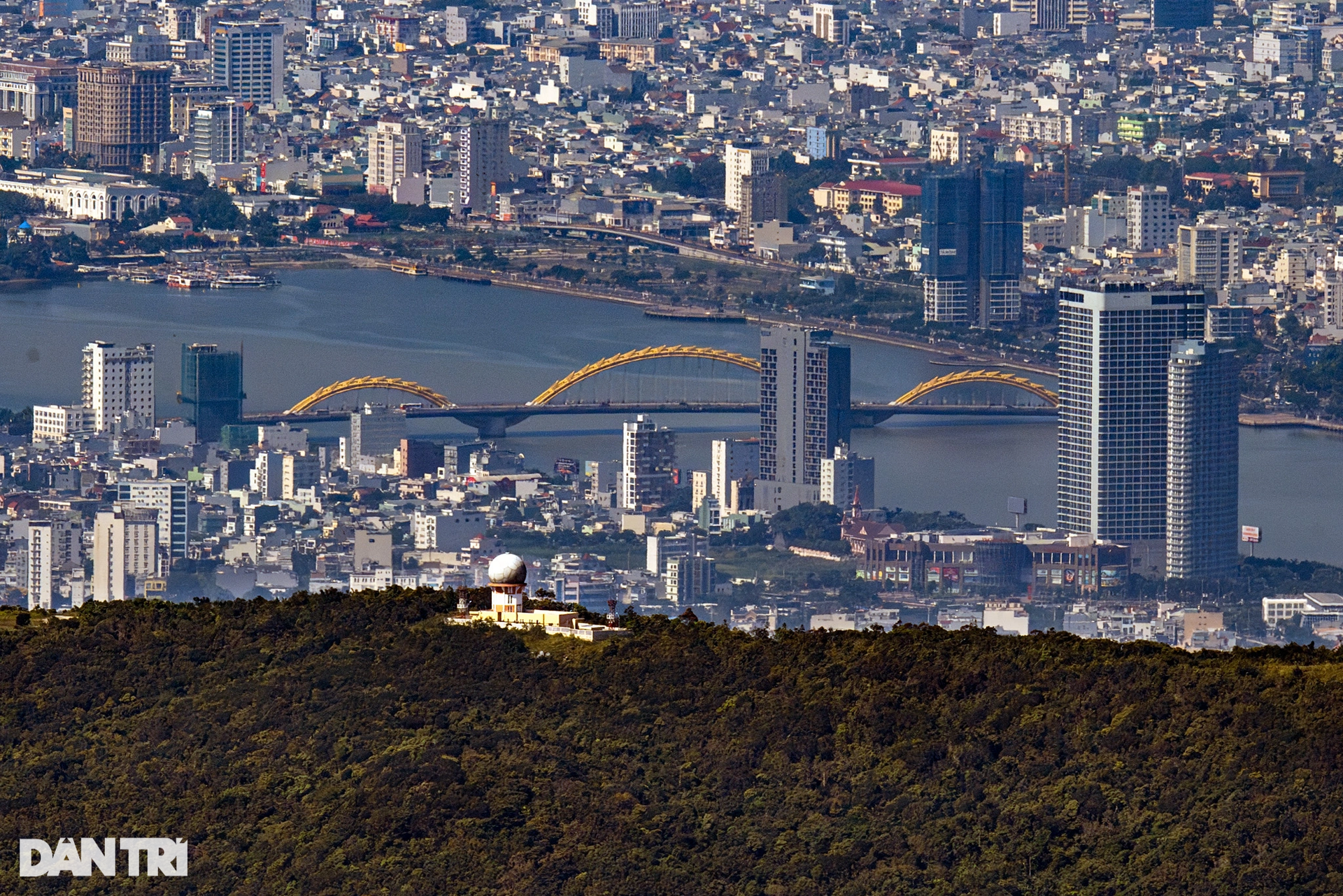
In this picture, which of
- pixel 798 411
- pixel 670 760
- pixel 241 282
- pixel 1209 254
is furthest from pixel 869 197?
pixel 670 760

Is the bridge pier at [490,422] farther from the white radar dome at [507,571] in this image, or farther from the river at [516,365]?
the white radar dome at [507,571]

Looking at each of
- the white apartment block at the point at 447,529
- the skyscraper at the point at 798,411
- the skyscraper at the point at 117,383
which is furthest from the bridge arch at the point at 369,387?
the white apartment block at the point at 447,529

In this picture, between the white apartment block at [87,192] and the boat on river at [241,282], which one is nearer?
the boat on river at [241,282]

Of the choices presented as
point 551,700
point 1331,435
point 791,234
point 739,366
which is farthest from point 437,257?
point 551,700

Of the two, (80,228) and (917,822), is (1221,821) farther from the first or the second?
(80,228)

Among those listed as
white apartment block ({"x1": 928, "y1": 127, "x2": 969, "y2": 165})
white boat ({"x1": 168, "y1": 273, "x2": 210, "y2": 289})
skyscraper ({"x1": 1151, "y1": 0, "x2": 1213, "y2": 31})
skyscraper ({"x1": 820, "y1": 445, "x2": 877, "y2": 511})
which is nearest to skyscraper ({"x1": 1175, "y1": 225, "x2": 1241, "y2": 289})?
white apartment block ({"x1": 928, "y1": 127, "x2": 969, "y2": 165})

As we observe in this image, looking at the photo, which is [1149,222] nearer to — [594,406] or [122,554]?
[594,406]
